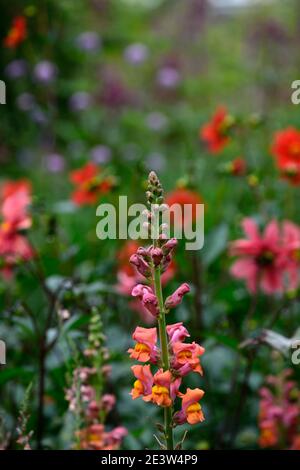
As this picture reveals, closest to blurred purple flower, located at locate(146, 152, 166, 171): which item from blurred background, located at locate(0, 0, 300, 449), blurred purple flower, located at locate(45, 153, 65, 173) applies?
blurred background, located at locate(0, 0, 300, 449)

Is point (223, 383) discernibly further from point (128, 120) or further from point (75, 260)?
point (128, 120)

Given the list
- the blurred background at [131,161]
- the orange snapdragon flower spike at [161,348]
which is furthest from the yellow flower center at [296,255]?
the orange snapdragon flower spike at [161,348]

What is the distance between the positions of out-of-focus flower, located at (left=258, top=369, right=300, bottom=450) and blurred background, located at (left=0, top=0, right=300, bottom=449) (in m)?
0.06

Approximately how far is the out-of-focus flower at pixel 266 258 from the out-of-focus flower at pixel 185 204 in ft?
0.92

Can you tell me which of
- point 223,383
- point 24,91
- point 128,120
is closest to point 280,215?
→ point 223,383

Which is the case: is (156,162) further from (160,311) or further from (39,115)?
(160,311)

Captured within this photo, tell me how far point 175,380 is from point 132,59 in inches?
202

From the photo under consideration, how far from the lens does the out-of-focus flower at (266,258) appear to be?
1853mm

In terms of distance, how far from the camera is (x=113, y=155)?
19.2 feet

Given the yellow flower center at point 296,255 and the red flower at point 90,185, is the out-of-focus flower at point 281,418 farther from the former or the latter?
the red flower at point 90,185

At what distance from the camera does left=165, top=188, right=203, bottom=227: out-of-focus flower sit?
7.12 ft

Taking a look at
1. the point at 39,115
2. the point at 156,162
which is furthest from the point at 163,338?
the point at 156,162

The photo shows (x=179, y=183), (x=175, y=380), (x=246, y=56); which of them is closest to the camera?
(x=175, y=380)
